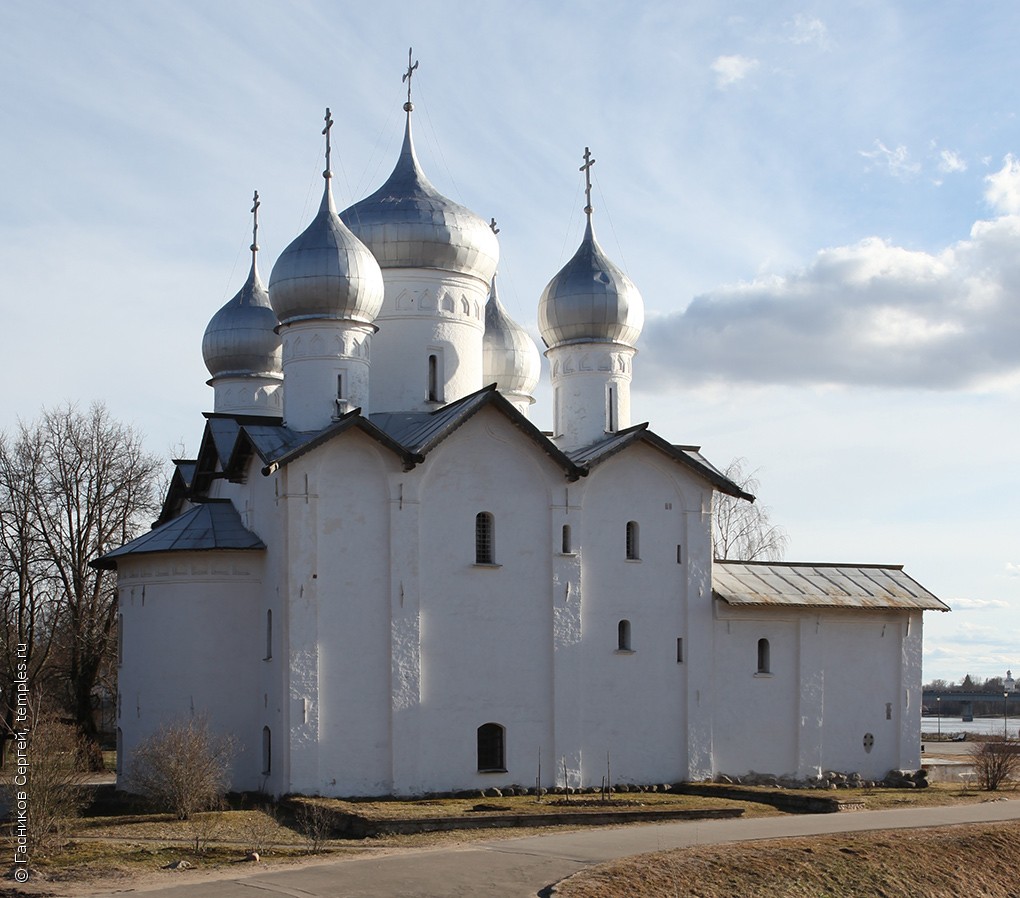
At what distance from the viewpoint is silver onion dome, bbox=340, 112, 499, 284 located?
2570 centimetres

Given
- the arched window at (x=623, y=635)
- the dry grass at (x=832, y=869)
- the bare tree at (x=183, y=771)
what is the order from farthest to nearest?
1. the arched window at (x=623, y=635)
2. the bare tree at (x=183, y=771)
3. the dry grass at (x=832, y=869)

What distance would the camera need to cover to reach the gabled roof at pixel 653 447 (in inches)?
950

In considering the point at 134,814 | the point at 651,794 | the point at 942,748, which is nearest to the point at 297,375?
the point at 134,814

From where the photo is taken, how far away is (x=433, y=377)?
25.6 m

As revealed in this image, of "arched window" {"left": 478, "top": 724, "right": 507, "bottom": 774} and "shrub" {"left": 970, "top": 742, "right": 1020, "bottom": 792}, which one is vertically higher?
"arched window" {"left": 478, "top": 724, "right": 507, "bottom": 774}

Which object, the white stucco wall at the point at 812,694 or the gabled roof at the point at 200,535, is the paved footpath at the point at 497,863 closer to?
the white stucco wall at the point at 812,694

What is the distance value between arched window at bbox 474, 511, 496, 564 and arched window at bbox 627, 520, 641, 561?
2695 millimetres

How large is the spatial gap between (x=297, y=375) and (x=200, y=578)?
385 centimetres

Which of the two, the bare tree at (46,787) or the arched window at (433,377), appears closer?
the bare tree at (46,787)

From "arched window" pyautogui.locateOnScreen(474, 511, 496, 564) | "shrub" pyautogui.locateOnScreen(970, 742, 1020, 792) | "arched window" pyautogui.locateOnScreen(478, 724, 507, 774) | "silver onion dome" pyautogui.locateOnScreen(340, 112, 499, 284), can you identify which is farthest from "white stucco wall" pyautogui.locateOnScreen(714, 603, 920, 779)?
"silver onion dome" pyautogui.locateOnScreen(340, 112, 499, 284)

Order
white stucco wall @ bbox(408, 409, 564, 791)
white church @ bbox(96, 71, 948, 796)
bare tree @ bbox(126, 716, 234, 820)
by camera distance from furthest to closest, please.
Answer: white stucco wall @ bbox(408, 409, 564, 791), white church @ bbox(96, 71, 948, 796), bare tree @ bbox(126, 716, 234, 820)

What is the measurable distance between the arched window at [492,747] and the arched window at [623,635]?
2731mm

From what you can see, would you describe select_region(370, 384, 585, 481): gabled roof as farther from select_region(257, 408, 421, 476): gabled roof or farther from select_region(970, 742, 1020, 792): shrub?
select_region(970, 742, 1020, 792): shrub

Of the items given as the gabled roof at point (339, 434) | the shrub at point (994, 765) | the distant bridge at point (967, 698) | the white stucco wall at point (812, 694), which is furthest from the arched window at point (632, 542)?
the distant bridge at point (967, 698)
